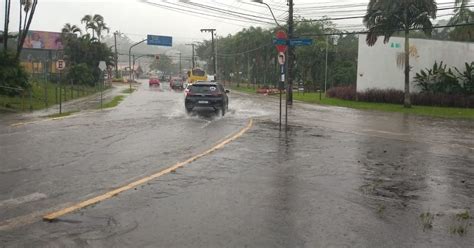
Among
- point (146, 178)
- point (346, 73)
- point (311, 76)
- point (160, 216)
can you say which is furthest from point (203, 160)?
point (311, 76)

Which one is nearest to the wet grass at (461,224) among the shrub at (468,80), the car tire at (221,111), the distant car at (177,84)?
the car tire at (221,111)

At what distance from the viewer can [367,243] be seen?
5.68 metres

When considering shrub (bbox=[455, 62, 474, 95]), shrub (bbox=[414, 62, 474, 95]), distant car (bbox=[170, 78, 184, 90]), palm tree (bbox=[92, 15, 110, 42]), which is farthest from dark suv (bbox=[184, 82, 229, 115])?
palm tree (bbox=[92, 15, 110, 42])

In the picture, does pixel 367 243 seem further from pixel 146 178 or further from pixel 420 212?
pixel 146 178

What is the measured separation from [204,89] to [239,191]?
16.8 m

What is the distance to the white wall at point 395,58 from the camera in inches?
1543

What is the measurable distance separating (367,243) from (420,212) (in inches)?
71.9

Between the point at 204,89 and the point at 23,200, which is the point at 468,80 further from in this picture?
the point at 23,200

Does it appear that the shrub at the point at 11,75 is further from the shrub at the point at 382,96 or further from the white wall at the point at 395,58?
the white wall at the point at 395,58

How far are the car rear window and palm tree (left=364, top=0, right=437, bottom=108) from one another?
47.6ft

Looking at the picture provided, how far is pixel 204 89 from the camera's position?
24.6m

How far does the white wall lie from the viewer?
39188mm

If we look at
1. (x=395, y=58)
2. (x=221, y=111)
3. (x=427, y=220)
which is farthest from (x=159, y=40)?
(x=427, y=220)

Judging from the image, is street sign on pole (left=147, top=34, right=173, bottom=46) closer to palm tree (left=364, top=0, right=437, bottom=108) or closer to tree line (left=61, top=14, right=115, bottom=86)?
tree line (left=61, top=14, right=115, bottom=86)
